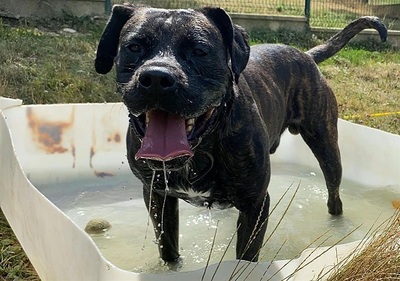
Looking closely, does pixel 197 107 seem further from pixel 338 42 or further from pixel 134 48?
pixel 338 42

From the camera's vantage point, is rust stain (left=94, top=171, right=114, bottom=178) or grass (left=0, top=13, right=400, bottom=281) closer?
rust stain (left=94, top=171, right=114, bottom=178)

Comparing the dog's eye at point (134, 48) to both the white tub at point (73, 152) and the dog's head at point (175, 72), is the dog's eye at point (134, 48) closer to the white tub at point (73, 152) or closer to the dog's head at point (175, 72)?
the dog's head at point (175, 72)

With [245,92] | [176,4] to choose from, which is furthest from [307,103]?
[176,4]

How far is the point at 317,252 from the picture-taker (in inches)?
117

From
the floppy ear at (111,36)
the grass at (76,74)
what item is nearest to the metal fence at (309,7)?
the grass at (76,74)

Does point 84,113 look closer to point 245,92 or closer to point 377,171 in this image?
point 245,92

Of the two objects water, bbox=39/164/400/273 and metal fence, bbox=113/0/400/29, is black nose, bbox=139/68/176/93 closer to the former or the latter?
water, bbox=39/164/400/273

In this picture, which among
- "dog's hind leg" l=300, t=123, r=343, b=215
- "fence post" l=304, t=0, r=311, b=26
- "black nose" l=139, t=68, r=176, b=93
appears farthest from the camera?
"fence post" l=304, t=0, r=311, b=26

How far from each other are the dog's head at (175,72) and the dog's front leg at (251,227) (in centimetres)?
64

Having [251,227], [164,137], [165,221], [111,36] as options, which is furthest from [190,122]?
[165,221]

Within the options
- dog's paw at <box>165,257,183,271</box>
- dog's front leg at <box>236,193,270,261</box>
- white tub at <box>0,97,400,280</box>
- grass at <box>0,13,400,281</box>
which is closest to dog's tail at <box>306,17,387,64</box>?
white tub at <box>0,97,400,280</box>

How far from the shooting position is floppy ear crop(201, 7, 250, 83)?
3127mm

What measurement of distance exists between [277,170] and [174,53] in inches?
133

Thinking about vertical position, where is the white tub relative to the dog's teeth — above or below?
below
